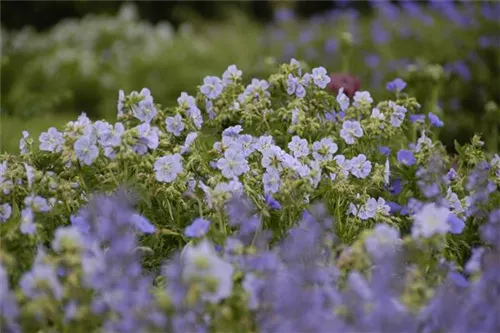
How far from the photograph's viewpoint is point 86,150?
2000mm

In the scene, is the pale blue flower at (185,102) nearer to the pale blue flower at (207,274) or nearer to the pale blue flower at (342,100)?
the pale blue flower at (342,100)

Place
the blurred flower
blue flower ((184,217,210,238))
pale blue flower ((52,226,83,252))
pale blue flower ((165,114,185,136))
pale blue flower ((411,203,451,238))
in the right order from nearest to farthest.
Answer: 1. pale blue flower ((52,226,83,252))
2. pale blue flower ((411,203,451,238))
3. blue flower ((184,217,210,238))
4. pale blue flower ((165,114,185,136))
5. the blurred flower

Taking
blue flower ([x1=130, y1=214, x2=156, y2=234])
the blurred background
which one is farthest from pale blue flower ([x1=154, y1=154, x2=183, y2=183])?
the blurred background

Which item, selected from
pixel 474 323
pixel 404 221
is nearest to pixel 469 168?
pixel 404 221

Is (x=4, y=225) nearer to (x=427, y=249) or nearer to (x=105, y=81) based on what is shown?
(x=427, y=249)

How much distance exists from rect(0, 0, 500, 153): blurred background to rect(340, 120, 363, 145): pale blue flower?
4.97 ft

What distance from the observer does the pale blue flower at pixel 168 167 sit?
206 cm

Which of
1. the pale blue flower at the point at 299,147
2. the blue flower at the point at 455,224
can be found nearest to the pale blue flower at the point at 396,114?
the pale blue flower at the point at 299,147

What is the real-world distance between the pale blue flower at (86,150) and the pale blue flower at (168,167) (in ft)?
0.54

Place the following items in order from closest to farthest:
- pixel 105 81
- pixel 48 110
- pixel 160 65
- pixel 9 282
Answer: pixel 9 282 < pixel 48 110 < pixel 105 81 < pixel 160 65

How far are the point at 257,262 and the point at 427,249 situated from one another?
1.35ft

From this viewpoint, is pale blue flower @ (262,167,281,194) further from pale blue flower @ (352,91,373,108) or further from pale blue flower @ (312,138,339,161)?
pale blue flower @ (352,91,373,108)

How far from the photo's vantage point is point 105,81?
556 cm

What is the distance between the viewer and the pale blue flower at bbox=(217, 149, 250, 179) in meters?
2.10
